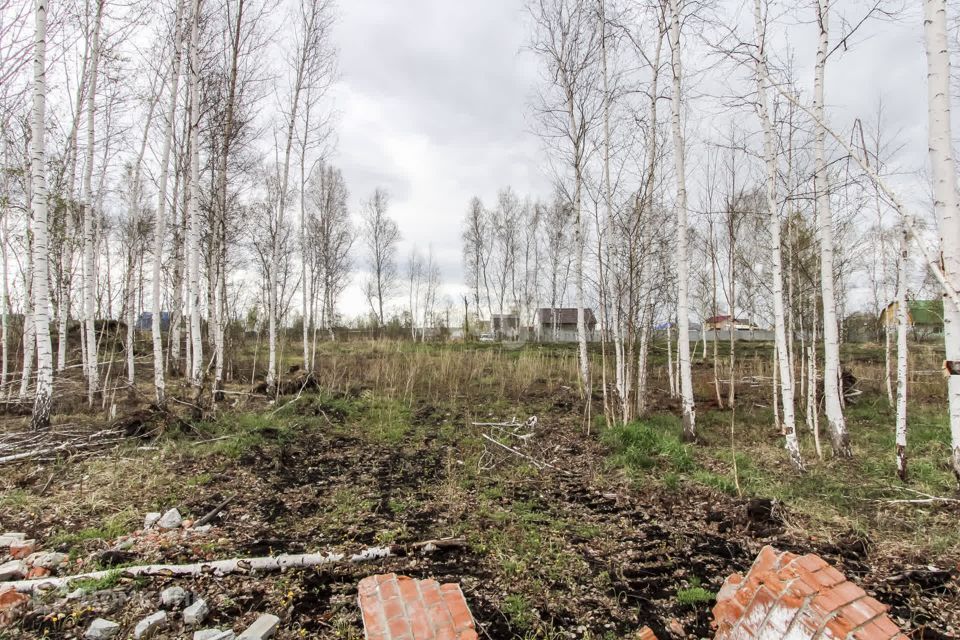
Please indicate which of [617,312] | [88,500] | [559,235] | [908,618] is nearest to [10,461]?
[88,500]

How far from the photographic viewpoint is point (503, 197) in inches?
1196

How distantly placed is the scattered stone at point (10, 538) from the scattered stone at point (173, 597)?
1.65 metres

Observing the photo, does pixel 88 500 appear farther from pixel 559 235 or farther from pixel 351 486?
pixel 559 235

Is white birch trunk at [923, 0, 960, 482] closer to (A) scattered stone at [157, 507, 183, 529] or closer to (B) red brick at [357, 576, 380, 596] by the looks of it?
(B) red brick at [357, 576, 380, 596]

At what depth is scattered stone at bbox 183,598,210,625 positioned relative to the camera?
233cm

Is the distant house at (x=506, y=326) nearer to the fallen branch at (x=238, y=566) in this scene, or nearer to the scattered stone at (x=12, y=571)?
the fallen branch at (x=238, y=566)

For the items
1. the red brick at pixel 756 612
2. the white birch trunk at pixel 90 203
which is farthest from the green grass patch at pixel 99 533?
the white birch trunk at pixel 90 203

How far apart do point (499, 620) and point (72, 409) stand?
8787mm

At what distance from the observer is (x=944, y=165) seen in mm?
3072

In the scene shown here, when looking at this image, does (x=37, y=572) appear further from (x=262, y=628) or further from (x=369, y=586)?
(x=369, y=586)

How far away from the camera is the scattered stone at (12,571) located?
2639 mm

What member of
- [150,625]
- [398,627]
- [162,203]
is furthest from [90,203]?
[398,627]

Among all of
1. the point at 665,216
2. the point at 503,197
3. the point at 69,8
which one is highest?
the point at 503,197

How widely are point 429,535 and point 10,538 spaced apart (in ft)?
10.2
